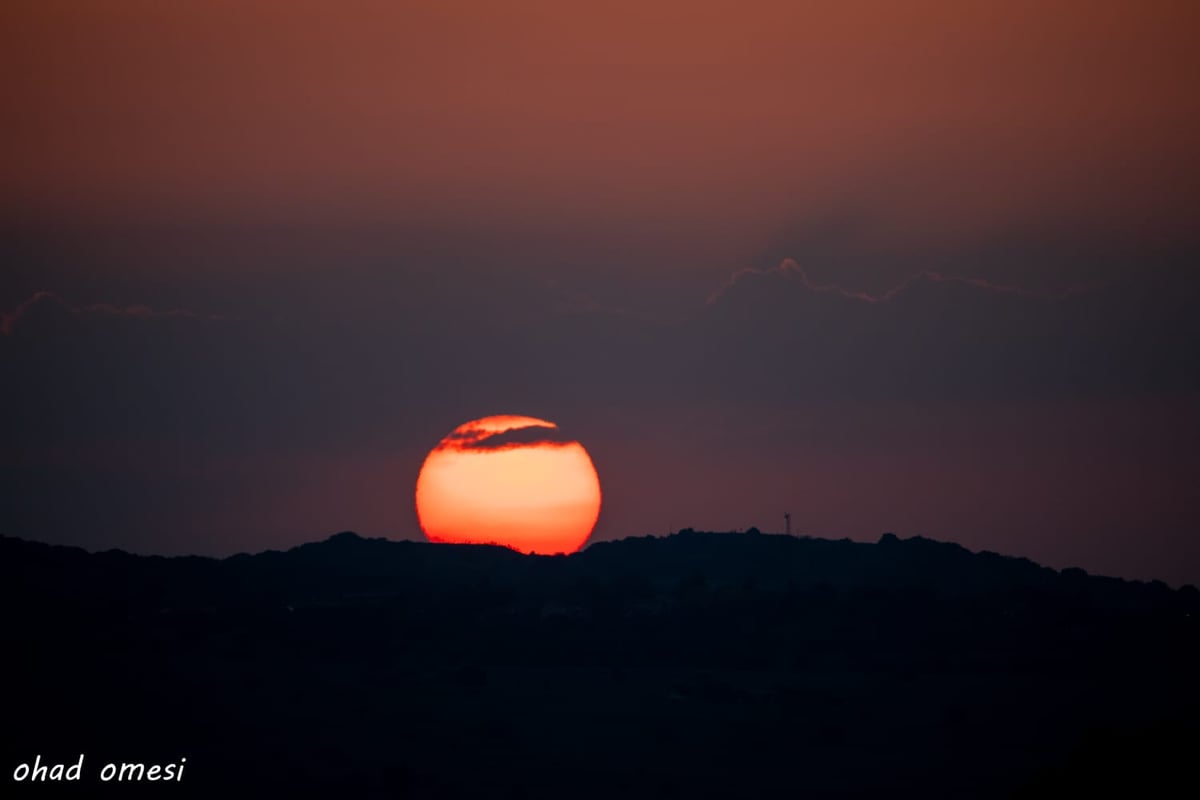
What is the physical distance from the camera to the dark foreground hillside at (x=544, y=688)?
140125mm

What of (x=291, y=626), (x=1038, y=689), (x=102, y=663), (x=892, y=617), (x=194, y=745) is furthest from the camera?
(x=892, y=617)

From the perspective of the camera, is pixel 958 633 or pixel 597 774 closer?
pixel 597 774

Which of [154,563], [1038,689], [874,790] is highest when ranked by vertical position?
[154,563]

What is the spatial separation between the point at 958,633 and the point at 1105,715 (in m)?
33.7

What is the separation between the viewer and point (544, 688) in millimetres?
166375

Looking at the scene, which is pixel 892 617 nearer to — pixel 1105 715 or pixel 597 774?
pixel 1105 715

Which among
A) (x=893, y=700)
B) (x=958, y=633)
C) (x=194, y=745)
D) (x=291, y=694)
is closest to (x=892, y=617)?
(x=958, y=633)

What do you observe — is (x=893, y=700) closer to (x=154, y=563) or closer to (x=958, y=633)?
(x=958, y=633)

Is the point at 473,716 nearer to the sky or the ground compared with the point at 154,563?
nearer to the ground

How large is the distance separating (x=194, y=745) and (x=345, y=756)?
38.5ft

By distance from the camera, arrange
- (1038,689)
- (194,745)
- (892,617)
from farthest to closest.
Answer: (892,617) → (1038,689) → (194,745)

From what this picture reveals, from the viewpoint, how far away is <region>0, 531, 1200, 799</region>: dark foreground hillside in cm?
14012

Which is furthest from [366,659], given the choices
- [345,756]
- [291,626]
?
[345,756]

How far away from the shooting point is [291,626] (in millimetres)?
181000
